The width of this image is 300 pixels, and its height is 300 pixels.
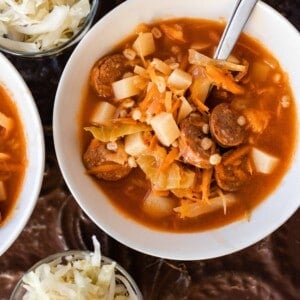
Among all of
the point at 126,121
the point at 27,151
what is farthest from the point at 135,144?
the point at 27,151

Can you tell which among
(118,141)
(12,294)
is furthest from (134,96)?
(12,294)

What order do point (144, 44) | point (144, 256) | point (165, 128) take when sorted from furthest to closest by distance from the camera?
point (144, 256)
point (144, 44)
point (165, 128)

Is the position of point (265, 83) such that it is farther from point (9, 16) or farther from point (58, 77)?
point (9, 16)

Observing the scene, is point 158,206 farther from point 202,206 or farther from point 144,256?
point 144,256

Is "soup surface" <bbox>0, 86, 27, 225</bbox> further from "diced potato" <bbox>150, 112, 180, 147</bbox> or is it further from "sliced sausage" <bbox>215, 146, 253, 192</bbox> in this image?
"sliced sausage" <bbox>215, 146, 253, 192</bbox>

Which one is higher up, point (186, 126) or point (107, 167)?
point (186, 126)

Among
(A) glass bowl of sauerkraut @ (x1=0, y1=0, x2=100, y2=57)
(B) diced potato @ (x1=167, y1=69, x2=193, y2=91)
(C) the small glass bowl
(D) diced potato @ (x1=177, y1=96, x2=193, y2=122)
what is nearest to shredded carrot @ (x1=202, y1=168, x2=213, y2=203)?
(D) diced potato @ (x1=177, y1=96, x2=193, y2=122)
